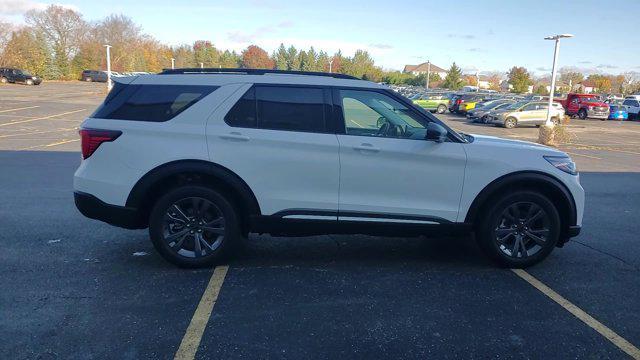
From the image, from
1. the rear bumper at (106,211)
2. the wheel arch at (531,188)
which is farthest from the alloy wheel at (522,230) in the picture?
the rear bumper at (106,211)

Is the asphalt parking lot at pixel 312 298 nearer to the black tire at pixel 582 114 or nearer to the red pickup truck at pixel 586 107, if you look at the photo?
the red pickup truck at pixel 586 107

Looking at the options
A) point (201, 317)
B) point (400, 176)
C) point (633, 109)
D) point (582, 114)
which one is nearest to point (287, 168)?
point (400, 176)

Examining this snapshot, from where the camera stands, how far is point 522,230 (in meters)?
4.69

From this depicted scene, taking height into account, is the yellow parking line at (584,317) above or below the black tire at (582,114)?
below

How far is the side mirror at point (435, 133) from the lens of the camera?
14.2 feet

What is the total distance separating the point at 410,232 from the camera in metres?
4.56

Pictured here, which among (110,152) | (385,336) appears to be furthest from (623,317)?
(110,152)

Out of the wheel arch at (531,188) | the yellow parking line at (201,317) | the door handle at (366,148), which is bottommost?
the yellow parking line at (201,317)

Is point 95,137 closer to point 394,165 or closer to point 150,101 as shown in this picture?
point 150,101

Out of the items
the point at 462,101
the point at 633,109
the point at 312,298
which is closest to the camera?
the point at 312,298

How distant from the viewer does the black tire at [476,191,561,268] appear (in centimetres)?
460

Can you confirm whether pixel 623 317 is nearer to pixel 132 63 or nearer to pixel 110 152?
pixel 110 152

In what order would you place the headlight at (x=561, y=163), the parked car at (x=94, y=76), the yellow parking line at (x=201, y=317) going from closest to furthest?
the yellow parking line at (x=201, y=317) → the headlight at (x=561, y=163) → the parked car at (x=94, y=76)

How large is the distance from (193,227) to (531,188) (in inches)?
128
